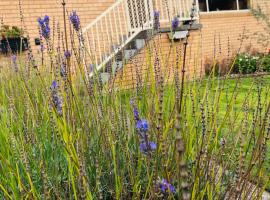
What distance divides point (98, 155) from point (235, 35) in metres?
11.9

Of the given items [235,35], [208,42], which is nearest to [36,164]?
[208,42]

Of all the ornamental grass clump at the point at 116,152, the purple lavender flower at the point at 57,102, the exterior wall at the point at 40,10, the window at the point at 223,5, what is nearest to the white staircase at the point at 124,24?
the exterior wall at the point at 40,10

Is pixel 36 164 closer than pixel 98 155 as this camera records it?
Yes

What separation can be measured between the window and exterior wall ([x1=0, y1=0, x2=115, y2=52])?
4.29 metres

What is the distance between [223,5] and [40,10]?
24.2 feet

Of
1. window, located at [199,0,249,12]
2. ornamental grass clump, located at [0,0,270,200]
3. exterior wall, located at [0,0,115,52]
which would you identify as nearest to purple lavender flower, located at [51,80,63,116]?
ornamental grass clump, located at [0,0,270,200]

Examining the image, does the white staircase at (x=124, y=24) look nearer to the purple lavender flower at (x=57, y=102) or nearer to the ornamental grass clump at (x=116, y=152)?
the ornamental grass clump at (x=116, y=152)

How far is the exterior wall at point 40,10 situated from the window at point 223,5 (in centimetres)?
429

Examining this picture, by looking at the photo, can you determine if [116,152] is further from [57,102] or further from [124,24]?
[124,24]

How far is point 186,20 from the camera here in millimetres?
10070

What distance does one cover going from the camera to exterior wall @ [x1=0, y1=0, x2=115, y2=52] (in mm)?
8977

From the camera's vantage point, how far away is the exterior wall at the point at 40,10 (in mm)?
8977

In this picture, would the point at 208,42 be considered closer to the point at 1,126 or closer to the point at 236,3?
the point at 236,3

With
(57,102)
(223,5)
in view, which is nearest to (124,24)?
(223,5)
